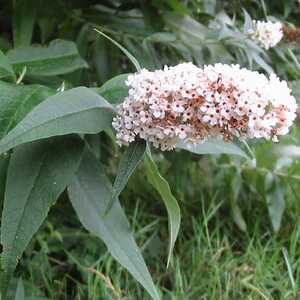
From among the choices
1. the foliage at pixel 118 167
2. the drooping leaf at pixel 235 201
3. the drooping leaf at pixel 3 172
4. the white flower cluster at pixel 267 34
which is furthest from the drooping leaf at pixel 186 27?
the drooping leaf at pixel 3 172

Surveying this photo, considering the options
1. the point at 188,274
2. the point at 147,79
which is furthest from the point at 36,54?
the point at 188,274

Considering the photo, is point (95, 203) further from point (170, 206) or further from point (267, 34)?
point (267, 34)

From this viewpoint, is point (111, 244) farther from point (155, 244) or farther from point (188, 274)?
point (155, 244)

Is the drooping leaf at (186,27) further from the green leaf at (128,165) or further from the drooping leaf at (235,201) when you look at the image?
the green leaf at (128,165)

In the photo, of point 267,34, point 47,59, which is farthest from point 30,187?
point 267,34

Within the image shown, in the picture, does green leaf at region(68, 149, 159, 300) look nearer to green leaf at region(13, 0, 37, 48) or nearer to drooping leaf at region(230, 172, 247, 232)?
green leaf at region(13, 0, 37, 48)

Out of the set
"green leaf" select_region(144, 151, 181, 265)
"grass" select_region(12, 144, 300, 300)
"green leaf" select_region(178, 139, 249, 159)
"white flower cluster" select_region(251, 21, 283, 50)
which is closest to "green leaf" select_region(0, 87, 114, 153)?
"green leaf" select_region(144, 151, 181, 265)
